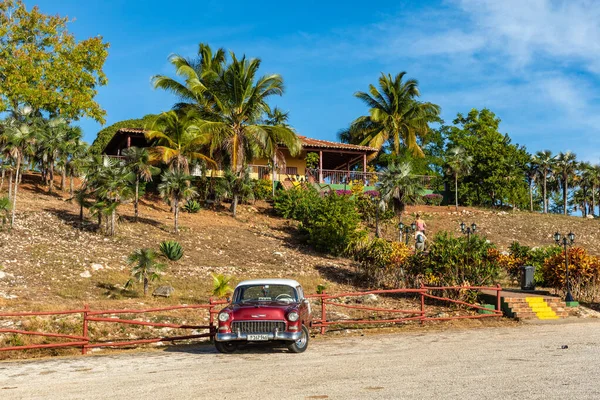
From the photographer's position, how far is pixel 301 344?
1252 cm

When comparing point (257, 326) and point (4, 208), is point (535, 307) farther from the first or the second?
point (4, 208)

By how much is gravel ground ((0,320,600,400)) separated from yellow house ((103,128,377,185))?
2569 centimetres

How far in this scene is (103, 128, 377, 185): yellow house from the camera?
40.2m

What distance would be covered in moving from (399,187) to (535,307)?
1269 cm

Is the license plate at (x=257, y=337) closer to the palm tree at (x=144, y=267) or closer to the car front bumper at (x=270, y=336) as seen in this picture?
the car front bumper at (x=270, y=336)

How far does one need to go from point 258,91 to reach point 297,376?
29549 millimetres

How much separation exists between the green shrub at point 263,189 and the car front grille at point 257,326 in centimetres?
2577

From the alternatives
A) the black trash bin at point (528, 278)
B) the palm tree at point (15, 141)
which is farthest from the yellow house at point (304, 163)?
the black trash bin at point (528, 278)

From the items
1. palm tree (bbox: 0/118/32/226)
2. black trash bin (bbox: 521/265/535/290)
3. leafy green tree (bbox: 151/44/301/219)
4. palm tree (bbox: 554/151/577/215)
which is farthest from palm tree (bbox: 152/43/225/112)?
palm tree (bbox: 554/151/577/215)

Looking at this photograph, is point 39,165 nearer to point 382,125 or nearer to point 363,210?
A: point 363,210

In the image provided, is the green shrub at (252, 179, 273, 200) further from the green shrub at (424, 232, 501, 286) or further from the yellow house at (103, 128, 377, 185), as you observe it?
the green shrub at (424, 232, 501, 286)

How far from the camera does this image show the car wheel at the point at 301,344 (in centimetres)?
1235

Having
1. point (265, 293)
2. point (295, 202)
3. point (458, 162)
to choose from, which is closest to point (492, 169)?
point (458, 162)

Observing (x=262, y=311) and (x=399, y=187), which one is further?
(x=399, y=187)
